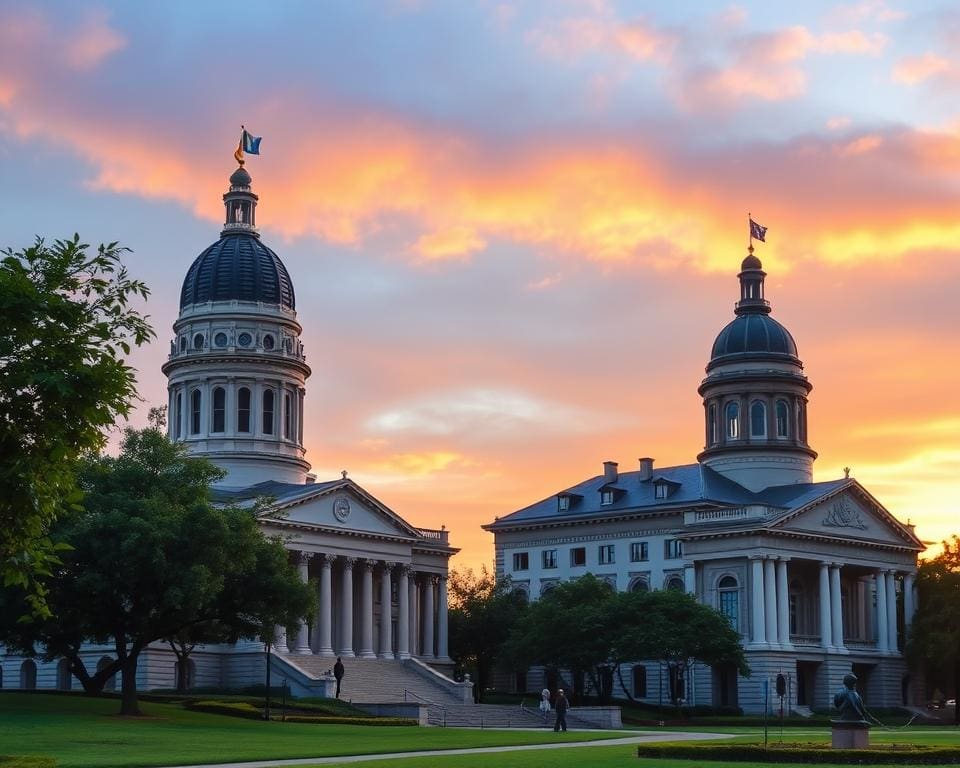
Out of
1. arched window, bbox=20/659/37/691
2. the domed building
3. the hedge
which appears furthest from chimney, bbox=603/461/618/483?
the hedge

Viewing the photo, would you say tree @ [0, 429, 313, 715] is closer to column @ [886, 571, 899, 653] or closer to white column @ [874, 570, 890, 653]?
white column @ [874, 570, 890, 653]

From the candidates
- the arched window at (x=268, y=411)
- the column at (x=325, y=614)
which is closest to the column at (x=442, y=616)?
the column at (x=325, y=614)

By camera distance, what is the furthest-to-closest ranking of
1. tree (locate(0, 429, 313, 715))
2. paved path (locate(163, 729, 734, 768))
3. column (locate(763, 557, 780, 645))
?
column (locate(763, 557, 780, 645)) → tree (locate(0, 429, 313, 715)) → paved path (locate(163, 729, 734, 768))

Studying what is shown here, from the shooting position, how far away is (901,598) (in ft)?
422

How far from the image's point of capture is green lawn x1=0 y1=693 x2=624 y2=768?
1934 inches

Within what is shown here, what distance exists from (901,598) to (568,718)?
154 feet

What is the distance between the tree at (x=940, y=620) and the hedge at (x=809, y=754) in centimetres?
7058

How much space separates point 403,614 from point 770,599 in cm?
2467

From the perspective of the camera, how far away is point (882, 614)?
408 ft

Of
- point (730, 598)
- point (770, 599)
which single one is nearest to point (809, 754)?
point (770, 599)

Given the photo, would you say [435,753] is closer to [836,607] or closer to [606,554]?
[836,607]

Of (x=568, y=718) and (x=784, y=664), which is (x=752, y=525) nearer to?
(x=784, y=664)

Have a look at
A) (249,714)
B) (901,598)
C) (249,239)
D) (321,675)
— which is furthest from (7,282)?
(901,598)

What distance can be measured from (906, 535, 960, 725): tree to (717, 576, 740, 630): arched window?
14.0 meters
